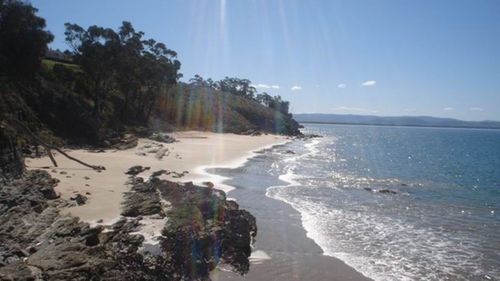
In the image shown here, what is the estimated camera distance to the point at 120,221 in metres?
16.5

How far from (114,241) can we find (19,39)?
33463 mm

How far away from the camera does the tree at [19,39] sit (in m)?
39.7

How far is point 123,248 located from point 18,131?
11.0 metres

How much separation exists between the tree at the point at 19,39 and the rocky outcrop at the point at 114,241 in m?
25.1

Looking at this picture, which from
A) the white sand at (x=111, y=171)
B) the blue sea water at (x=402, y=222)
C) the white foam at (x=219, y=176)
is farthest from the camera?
the white foam at (x=219, y=176)

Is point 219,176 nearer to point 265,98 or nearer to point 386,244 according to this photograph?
point 386,244

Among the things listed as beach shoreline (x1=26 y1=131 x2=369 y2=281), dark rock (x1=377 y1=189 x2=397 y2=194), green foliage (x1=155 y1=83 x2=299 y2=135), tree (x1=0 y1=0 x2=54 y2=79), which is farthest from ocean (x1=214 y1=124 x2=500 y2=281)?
green foliage (x1=155 y1=83 x2=299 y2=135)

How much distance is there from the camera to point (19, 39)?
1583 inches

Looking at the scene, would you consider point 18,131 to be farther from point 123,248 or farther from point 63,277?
point 63,277

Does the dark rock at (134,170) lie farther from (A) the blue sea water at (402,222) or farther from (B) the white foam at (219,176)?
(A) the blue sea water at (402,222)

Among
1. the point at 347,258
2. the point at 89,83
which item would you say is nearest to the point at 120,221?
the point at 347,258

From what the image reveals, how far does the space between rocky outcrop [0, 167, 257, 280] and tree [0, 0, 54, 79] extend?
82.3ft

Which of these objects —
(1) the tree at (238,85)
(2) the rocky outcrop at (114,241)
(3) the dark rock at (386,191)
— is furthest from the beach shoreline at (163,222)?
(1) the tree at (238,85)

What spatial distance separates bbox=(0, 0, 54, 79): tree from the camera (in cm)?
3969
